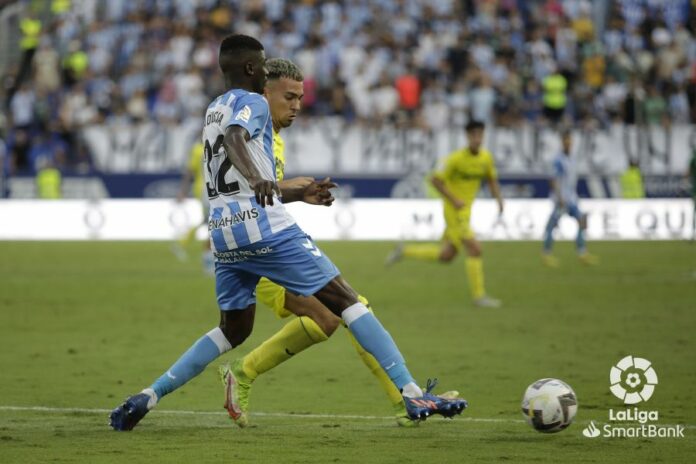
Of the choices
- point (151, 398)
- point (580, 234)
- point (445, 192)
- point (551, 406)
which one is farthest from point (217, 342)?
point (580, 234)

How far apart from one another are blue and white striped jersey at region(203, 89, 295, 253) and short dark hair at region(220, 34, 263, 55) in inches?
10.3

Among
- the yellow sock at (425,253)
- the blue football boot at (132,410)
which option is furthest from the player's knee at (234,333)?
the yellow sock at (425,253)

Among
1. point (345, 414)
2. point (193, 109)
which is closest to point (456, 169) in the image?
point (345, 414)

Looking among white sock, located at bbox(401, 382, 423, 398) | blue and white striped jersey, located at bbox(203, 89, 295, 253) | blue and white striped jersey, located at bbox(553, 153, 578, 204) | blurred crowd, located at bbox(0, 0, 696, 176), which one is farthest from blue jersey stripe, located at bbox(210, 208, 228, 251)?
blurred crowd, located at bbox(0, 0, 696, 176)

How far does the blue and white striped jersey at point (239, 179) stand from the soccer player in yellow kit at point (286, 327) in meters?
0.77

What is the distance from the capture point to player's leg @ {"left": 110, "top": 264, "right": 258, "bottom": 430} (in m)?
8.41

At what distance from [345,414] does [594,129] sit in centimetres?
2368

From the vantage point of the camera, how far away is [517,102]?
109 feet

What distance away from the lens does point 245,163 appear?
768cm

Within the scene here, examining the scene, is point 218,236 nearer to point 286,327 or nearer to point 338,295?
point 338,295

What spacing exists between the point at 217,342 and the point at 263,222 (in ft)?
3.30

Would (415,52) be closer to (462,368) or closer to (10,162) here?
(10,162)

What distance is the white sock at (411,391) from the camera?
317 inches

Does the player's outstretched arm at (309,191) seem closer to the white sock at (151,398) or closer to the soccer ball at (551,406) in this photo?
the white sock at (151,398)
